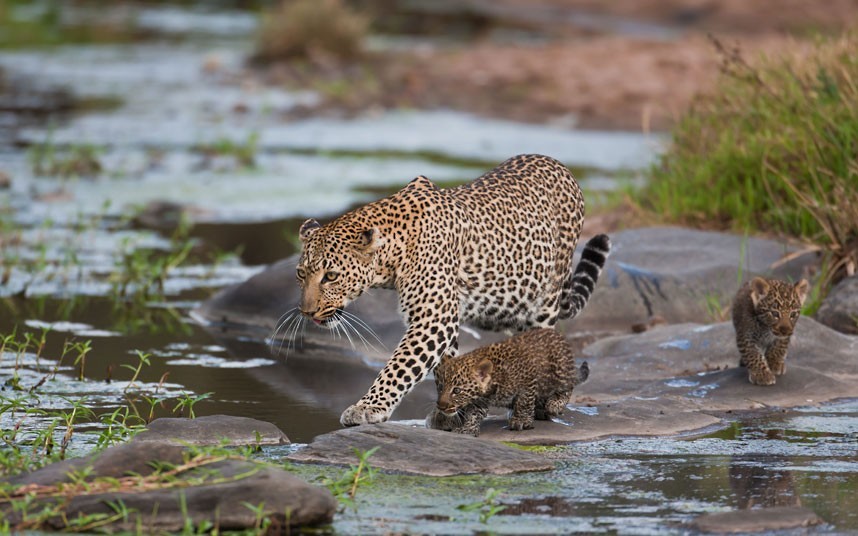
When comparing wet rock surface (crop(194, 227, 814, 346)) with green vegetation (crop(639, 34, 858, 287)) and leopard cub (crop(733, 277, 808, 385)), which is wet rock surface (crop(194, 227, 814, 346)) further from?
leopard cub (crop(733, 277, 808, 385))

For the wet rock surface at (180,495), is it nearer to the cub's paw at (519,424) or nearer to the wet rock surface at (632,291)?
the cub's paw at (519,424)

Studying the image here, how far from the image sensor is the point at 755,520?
22.1 feet

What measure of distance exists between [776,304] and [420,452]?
2.88 meters

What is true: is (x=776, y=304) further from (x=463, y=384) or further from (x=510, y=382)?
(x=463, y=384)

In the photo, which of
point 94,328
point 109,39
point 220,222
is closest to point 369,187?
point 220,222

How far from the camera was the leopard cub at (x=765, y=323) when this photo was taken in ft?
31.4

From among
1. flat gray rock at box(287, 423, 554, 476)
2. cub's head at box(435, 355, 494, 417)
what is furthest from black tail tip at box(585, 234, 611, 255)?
flat gray rock at box(287, 423, 554, 476)

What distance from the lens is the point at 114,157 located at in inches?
845

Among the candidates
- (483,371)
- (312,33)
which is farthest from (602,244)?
(312,33)

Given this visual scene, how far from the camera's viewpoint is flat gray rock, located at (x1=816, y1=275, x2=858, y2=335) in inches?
447

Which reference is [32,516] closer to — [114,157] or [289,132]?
[114,157]

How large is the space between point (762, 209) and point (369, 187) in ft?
22.9

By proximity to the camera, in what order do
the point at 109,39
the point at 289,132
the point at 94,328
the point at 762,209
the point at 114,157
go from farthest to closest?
the point at 109,39
the point at 289,132
the point at 114,157
the point at 762,209
the point at 94,328

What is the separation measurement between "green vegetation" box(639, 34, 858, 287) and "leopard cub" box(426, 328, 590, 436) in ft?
12.7
